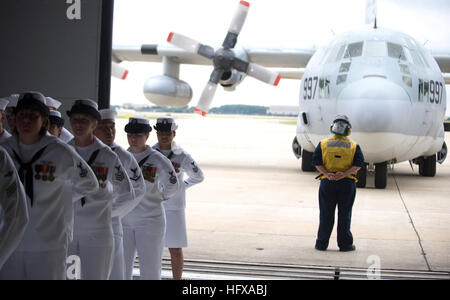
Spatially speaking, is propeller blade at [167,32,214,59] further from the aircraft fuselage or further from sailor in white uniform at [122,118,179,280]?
sailor in white uniform at [122,118,179,280]

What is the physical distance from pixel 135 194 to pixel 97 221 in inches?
16.9

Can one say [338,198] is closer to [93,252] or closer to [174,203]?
[174,203]

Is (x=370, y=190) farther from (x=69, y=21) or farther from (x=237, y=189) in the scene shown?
(x=69, y=21)

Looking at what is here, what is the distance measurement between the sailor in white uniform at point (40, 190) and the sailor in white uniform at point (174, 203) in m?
1.57

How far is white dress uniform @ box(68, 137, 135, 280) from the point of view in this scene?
11.2 feet

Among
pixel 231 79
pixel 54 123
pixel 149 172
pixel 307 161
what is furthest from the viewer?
pixel 231 79

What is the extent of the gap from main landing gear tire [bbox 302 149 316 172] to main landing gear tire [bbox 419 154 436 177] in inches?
102

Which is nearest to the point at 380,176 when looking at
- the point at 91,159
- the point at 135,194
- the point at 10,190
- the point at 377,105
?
the point at 377,105

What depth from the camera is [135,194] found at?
3.81 meters

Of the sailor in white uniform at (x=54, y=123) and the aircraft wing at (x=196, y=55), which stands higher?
the aircraft wing at (x=196, y=55)

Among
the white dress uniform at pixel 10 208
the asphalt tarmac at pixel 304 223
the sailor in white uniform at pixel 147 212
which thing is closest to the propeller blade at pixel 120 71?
the asphalt tarmac at pixel 304 223

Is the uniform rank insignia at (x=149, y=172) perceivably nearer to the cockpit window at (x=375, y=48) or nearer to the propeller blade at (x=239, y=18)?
the cockpit window at (x=375, y=48)

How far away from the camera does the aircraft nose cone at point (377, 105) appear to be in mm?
9750

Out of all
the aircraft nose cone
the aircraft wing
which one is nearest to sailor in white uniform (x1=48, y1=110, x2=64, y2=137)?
the aircraft nose cone
